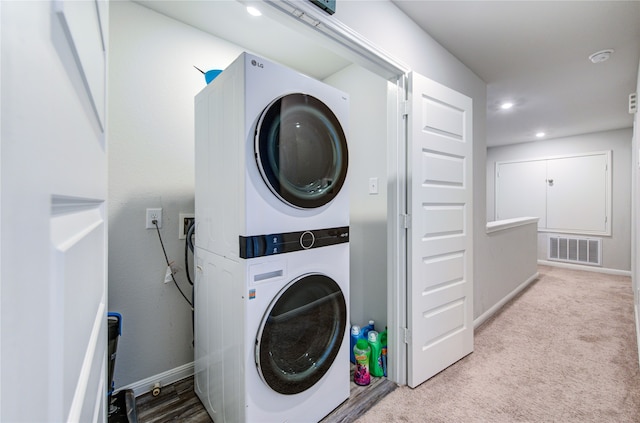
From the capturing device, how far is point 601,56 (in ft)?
7.74

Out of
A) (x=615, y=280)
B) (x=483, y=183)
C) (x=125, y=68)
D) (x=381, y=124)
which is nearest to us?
(x=125, y=68)

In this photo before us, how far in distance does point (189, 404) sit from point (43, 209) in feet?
6.23

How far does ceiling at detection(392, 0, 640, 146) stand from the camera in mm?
1832

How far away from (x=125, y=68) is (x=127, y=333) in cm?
160

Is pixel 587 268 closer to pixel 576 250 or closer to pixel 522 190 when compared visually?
pixel 576 250

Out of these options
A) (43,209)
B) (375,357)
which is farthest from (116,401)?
(43,209)

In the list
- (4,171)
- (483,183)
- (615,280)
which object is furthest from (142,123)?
(615,280)

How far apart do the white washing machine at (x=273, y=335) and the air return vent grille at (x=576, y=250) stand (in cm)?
557

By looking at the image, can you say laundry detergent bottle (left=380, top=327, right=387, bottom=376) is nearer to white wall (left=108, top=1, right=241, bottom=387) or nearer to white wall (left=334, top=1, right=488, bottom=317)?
white wall (left=334, top=1, right=488, bottom=317)

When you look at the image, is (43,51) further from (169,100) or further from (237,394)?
(169,100)

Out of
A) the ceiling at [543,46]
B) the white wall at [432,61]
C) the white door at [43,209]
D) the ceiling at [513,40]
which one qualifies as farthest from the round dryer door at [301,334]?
the ceiling at [543,46]

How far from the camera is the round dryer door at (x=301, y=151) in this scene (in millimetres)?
1263

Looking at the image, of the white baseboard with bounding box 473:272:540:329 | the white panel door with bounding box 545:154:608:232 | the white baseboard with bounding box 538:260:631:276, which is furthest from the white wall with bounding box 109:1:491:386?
the white baseboard with bounding box 538:260:631:276

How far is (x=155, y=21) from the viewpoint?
5.90 ft
